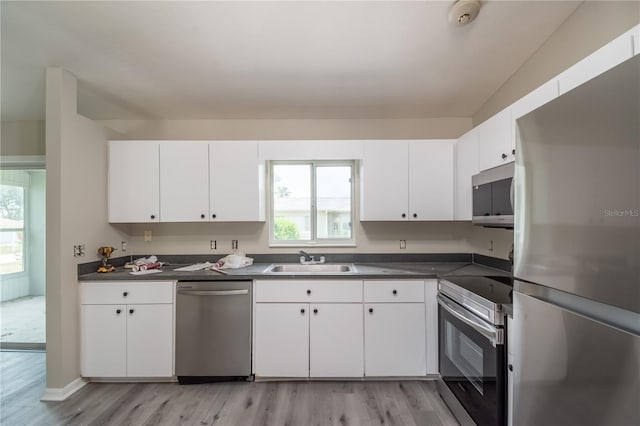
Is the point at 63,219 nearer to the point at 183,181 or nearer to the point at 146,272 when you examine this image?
the point at 146,272

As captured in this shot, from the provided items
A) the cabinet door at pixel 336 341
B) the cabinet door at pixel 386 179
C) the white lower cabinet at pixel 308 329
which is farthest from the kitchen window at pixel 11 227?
the cabinet door at pixel 386 179

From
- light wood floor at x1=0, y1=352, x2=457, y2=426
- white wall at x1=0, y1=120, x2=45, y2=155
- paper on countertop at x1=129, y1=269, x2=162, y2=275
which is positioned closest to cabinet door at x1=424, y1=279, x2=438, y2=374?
light wood floor at x1=0, y1=352, x2=457, y2=426

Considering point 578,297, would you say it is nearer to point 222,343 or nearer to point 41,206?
point 222,343

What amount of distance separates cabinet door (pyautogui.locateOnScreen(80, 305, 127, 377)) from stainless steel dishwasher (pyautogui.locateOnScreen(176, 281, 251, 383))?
0.51 metres

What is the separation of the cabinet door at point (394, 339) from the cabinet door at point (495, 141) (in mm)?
1287

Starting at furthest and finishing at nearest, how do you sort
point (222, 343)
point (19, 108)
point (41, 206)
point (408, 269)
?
point (41, 206), point (19, 108), point (408, 269), point (222, 343)

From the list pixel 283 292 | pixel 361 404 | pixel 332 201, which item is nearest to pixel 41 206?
pixel 283 292

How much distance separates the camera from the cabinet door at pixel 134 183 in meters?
2.55

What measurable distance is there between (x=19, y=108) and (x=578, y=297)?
14.8ft

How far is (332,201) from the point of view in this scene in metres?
2.99

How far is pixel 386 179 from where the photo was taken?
2.56 meters

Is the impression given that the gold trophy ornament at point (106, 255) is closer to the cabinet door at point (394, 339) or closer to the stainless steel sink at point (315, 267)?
the stainless steel sink at point (315, 267)

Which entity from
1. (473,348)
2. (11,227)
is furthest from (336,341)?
(11,227)

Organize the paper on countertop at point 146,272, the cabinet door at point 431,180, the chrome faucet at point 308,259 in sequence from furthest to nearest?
1. the chrome faucet at point 308,259
2. the cabinet door at point 431,180
3. the paper on countertop at point 146,272
